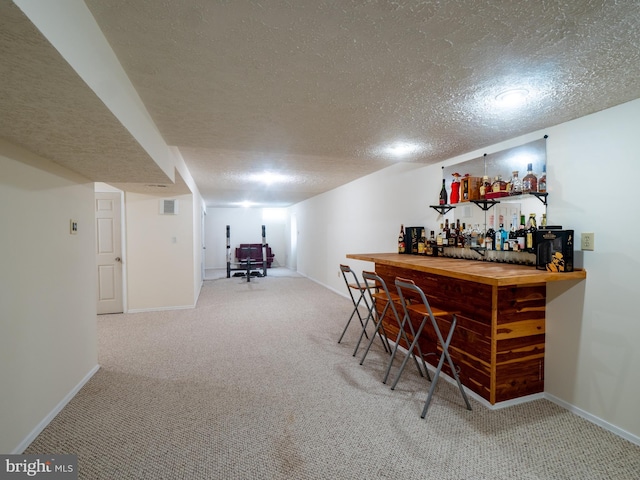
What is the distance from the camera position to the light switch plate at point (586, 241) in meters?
2.00

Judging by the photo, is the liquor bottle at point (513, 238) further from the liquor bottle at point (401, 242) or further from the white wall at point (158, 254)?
the white wall at point (158, 254)

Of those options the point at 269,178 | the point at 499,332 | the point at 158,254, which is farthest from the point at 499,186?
the point at 158,254

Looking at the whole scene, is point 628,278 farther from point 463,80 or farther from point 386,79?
point 386,79

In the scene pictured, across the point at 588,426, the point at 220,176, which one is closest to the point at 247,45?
the point at 588,426

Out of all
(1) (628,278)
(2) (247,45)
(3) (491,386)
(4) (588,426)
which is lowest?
(4) (588,426)

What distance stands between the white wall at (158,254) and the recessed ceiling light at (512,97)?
4.49 meters

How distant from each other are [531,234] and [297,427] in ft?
7.30

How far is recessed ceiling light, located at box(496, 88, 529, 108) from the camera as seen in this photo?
67.4 inches

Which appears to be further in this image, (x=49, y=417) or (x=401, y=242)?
(x=401, y=242)

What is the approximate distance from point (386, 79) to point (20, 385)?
274 cm

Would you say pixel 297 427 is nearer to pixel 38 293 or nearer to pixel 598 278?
pixel 38 293

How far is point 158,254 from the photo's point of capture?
4734mm

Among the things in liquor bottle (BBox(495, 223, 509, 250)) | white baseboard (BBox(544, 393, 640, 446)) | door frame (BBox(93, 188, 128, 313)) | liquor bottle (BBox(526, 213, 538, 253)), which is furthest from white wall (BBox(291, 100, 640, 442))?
door frame (BBox(93, 188, 128, 313))

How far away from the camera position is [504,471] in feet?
5.12
